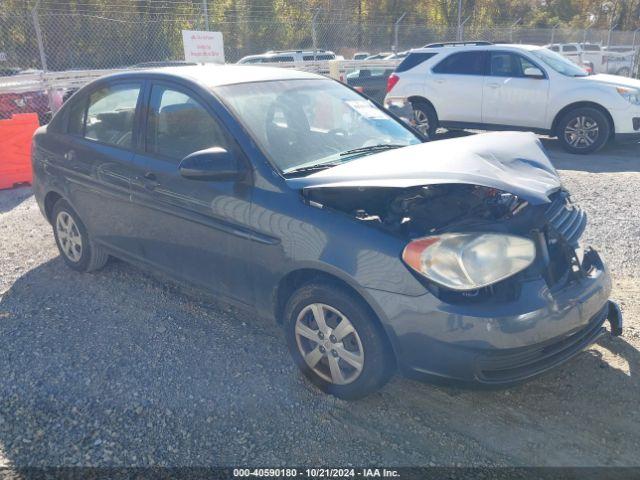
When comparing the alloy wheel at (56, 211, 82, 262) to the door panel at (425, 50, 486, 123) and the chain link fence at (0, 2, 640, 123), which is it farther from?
the door panel at (425, 50, 486, 123)

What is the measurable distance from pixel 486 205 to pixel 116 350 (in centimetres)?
254

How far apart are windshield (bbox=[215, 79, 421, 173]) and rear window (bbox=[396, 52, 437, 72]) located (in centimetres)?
739

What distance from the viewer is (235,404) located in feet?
10.7

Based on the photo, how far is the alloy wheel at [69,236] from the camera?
5.01 m

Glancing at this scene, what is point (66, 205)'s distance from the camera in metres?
5.03

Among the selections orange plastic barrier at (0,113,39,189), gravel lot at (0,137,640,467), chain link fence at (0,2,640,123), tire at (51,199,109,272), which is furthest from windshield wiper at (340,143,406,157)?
chain link fence at (0,2,640,123)

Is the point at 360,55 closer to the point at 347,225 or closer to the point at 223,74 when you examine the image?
the point at 223,74

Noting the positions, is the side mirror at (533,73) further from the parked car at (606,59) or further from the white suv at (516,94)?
the parked car at (606,59)

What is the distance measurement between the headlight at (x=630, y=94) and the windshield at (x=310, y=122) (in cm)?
642

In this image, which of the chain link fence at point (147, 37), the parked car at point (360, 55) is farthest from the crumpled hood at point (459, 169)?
the parked car at point (360, 55)

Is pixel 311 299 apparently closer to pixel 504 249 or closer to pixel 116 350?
pixel 504 249

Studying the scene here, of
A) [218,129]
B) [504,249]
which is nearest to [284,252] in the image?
[218,129]

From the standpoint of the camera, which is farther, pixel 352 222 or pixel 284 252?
pixel 284 252

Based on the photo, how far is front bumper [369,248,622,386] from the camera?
2.76 m
